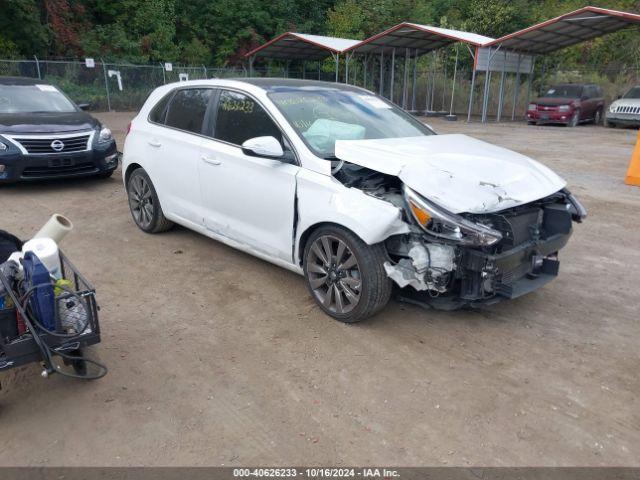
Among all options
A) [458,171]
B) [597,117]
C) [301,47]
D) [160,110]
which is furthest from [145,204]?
[301,47]

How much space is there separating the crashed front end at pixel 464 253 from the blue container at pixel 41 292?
2.08 meters

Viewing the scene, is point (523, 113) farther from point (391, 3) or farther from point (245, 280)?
point (245, 280)

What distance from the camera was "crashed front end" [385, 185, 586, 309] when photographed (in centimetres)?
350

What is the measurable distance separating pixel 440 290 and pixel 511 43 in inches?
868

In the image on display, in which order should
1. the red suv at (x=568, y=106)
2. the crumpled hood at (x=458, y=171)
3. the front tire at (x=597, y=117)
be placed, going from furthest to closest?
1. the front tire at (x=597, y=117)
2. the red suv at (x=568, y=106)
3. the crumpled hood at (x=458, y=171)

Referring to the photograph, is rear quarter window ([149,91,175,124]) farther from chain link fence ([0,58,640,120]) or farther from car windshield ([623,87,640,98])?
car windshield ([623,87,640,98])

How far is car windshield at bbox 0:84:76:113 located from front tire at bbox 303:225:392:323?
6.45 metres

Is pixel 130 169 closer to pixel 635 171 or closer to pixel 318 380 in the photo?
pixel 318 380

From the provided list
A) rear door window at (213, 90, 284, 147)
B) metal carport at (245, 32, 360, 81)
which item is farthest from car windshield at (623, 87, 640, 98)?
rear door window at (213, 90, 284, 147)

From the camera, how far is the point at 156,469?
260cm

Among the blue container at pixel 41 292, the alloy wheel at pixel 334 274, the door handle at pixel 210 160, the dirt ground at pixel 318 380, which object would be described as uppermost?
the door handle at pixel 210 160

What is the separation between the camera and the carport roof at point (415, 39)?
22.1 m

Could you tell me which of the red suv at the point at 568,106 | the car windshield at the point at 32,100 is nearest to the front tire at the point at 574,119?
the red suv at the point at 568,106

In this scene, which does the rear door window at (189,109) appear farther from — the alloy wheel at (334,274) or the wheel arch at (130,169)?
the alloy wheel at (334,274)
